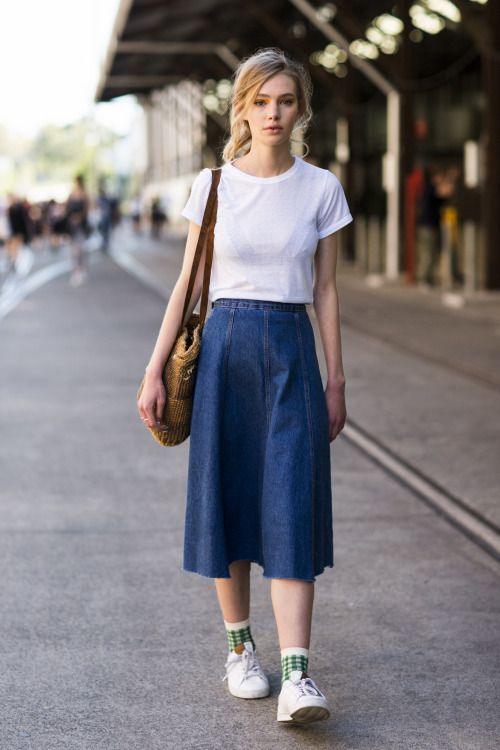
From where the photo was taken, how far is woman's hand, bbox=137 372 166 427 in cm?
391

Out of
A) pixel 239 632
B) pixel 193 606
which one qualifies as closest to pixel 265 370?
pixel 239 632

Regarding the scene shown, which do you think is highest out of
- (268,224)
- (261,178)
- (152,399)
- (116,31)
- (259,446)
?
(116,31)

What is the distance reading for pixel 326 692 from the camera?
4.10 meters

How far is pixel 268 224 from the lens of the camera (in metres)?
3.80

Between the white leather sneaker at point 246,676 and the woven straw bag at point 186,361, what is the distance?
0.67 meters

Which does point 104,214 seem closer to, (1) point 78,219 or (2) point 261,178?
(1) point 78,219

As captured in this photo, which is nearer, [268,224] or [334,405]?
[268,224]

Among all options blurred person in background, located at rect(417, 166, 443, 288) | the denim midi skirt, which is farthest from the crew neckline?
blurred person in background, located at rect(417, 166, 443, 288)

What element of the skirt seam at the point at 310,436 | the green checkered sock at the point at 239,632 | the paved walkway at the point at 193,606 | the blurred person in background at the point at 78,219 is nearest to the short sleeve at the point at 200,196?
the skirt seam at the point at 310,436

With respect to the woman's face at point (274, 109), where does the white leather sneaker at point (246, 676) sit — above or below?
below

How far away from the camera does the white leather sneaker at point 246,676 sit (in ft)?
13.2

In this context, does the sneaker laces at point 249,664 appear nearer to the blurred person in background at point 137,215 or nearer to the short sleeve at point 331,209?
the short sleeve at point 331,209

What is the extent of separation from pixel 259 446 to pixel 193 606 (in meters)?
1.34

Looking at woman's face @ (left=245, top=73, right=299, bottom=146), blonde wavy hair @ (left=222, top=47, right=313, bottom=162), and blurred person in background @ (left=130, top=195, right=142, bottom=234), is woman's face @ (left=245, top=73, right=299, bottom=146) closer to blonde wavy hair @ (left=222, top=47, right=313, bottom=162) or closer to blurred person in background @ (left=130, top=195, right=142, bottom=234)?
blonde wavy hair @ (left=222, top=47, right=313, bottom=162)
